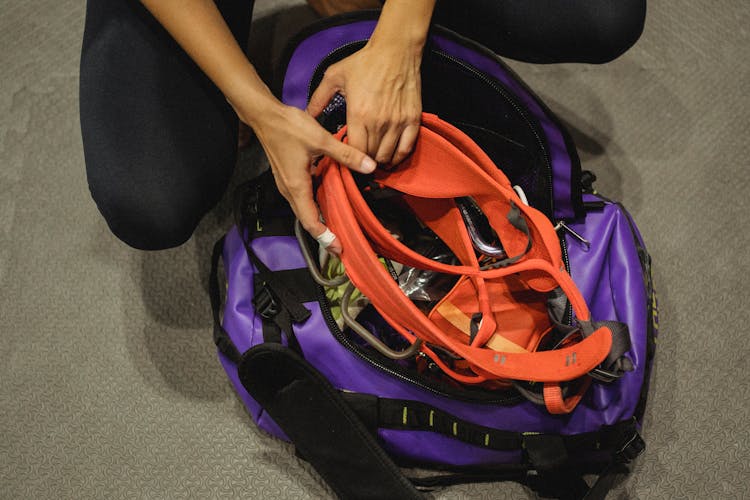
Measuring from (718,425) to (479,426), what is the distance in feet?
1.35

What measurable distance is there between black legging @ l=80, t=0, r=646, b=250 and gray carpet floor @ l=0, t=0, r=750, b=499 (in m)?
0.23

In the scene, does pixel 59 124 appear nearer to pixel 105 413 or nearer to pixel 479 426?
pixel 105 413

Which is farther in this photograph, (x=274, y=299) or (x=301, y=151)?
(x=274, y=299)

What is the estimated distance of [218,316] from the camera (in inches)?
33.9

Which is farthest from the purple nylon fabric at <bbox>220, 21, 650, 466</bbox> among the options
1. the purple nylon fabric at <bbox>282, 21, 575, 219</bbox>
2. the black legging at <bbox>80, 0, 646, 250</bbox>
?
the black legging at <bbox>80, 0, 646, 250</bbox>

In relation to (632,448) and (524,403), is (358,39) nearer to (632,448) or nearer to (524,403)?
(524,403)

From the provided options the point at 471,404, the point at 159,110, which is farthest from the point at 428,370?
the point at 159,110

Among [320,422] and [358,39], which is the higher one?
[358,39]

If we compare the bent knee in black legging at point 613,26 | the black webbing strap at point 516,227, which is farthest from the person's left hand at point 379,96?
the bent knee in black legging at point 613,26

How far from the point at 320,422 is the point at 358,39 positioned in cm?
48

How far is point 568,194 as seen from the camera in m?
0.78

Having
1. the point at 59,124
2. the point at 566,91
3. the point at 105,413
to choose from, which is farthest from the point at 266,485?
the point at 566,91

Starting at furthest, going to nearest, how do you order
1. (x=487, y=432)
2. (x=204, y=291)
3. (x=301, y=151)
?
(x=204, y=291) → (x=487, y=432) → (x=301, y=151)

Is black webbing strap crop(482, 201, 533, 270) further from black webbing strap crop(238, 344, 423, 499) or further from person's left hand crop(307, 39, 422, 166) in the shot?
black webbing strap crop(238, 344, 423, 499)
